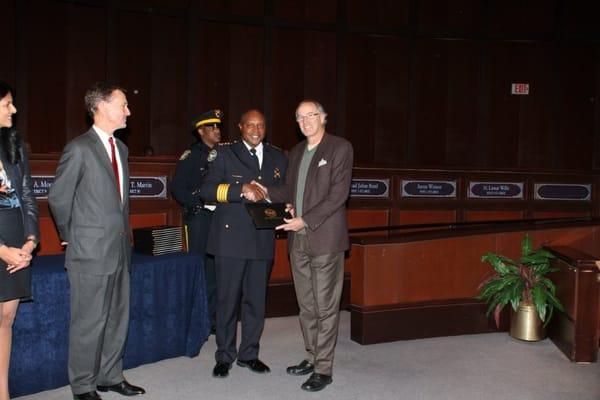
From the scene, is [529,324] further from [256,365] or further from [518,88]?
[518,88]

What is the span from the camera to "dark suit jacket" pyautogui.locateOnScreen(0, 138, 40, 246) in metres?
2.98

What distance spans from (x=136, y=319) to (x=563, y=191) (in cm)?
508

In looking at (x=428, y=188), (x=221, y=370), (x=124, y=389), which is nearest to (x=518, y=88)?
(x=428, y=188)

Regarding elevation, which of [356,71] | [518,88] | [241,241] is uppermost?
[356,71]

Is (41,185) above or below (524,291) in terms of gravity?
above

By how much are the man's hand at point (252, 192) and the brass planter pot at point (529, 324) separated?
2.26 m

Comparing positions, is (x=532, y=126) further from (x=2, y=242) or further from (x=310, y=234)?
(x=2, y=242)

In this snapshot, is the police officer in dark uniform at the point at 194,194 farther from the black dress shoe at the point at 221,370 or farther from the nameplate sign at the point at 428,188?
the nameplate sign at the point at 428,188

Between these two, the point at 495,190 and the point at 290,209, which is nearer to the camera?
the point at 290,209

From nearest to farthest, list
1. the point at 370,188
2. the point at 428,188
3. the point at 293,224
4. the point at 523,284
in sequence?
the point at 293,224
the point at 523,284
the point at 370,188
the point at 428,188

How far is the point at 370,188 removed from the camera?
6.52 meters

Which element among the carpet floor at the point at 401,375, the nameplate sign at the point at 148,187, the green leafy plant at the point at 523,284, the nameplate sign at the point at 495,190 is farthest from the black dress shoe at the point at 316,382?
the nameplate sign at the point at 495,190

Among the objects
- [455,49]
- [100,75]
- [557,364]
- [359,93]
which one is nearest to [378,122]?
[359,93]

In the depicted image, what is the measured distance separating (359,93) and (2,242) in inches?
222
